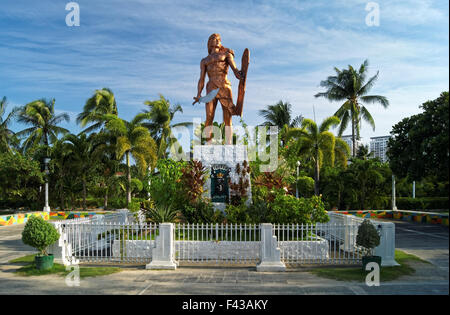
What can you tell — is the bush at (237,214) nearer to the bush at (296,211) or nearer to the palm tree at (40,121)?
the bush at (296,211)

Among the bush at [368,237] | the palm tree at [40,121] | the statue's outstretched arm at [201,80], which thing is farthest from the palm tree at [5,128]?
the bush at [368,237]

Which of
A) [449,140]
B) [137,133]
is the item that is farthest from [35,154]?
[449,140]

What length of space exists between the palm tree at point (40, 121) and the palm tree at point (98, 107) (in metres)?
1.94

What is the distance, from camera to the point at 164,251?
9.13 m

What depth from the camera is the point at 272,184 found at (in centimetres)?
1267

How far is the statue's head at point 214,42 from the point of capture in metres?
13.7

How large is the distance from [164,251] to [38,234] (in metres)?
2.91

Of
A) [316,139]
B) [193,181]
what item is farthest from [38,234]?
[316,139]

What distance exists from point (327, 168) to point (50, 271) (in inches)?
903

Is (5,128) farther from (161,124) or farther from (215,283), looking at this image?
(215,283)

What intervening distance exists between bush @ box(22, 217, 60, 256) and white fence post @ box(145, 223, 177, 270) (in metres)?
2.37

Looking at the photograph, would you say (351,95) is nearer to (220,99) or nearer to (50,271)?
(220,99)

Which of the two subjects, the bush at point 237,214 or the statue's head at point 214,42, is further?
the statue's head at point 214,42

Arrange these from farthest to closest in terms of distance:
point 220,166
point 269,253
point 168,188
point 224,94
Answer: point 224,94 → point 220,166 → point 168,188 → point 269,253
